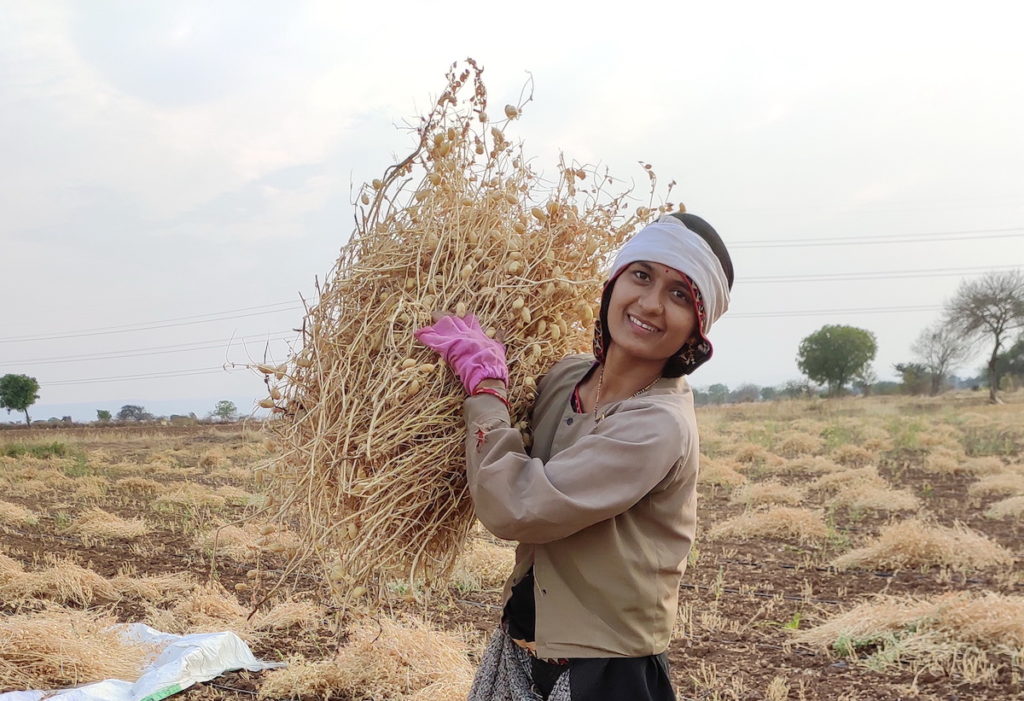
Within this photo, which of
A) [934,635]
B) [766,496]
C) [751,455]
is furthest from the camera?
[751,455]

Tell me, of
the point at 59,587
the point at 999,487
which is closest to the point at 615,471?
the point at 59,587

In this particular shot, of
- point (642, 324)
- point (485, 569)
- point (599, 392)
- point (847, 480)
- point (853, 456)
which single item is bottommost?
point (485, 569)

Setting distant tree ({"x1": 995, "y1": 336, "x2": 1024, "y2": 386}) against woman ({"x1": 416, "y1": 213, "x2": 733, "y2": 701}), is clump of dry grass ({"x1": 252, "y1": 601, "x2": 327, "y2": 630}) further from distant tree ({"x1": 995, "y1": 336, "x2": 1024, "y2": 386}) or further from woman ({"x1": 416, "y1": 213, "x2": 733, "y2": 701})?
distant tree ({"x1": 995, "y1": 336, "x2": 1024, "y2": 386})

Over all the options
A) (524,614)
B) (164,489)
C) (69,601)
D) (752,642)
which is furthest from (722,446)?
(524,614)

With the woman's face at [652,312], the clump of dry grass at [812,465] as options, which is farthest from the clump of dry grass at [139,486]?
the woman's face at [652,312]

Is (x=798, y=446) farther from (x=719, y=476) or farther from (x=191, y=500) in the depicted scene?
Result: (x=191, y=500)

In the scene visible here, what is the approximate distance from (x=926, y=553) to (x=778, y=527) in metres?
1.32

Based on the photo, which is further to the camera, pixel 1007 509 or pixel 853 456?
pixel 853 456

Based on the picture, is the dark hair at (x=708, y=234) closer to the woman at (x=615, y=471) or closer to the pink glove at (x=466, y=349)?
the woman at (x=615, y=471)

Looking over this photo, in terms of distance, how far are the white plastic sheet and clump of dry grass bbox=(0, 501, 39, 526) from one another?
4145mm

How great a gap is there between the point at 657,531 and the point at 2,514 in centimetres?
787

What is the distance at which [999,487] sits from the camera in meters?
9.16

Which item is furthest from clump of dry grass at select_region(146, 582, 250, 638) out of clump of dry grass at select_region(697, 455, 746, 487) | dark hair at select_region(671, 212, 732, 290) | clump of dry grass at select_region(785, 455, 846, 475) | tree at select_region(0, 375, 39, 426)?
tree at select_region(0, 375, 39, 426)

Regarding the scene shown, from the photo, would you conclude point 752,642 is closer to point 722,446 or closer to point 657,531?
point 657,531
